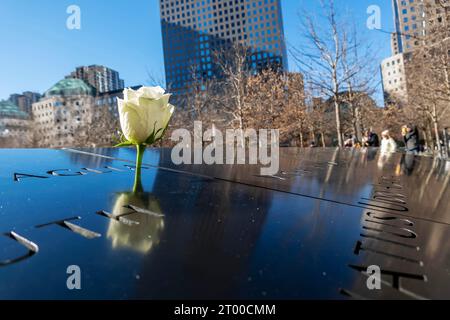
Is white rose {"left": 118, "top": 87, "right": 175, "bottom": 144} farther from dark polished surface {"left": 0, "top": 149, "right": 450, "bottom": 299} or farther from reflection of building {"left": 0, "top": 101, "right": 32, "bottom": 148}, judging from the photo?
reflection of building {"left": 0, "top": 101, "right": 32, "bottom": 148}

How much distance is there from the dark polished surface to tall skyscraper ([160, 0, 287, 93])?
261 feet

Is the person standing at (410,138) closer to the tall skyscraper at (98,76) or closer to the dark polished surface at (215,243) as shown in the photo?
the dark polished surface at (215,243)

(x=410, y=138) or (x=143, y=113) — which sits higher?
(x=410, y=138)

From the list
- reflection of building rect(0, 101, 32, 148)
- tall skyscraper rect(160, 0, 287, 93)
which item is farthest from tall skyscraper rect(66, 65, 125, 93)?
tall skyscraper rect(160, 0, 287, 93)

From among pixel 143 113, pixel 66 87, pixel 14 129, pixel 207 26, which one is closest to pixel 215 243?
pixel 143 113

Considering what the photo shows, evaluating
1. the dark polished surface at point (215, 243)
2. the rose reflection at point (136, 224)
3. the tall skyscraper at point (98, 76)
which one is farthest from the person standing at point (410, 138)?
the tall skyscraper at point (98, 76)

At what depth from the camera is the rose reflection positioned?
2.03ft

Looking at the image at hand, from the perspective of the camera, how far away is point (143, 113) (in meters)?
1.00

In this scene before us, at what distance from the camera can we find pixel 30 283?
0.47m

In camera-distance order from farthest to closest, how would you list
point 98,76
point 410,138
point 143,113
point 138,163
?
point 98,76 → point 410,138 → point 138,163 → point 143,113

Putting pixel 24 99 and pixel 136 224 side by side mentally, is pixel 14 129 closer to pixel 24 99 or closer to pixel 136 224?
pixel 24 99

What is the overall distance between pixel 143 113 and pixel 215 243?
1.75 feet

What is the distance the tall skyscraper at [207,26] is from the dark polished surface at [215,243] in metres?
79.5

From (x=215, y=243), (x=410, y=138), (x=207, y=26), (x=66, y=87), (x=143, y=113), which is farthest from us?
(x=207, y=26)
